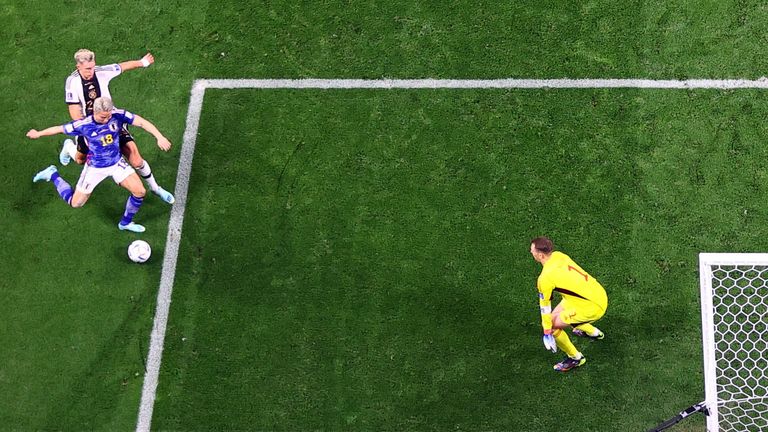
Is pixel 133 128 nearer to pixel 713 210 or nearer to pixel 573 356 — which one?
pixel 573 356

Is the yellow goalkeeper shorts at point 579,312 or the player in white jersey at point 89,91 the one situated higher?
the player in white jersey at point 89,91

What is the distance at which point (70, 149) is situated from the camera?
29.3ft

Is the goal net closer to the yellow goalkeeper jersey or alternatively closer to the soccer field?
the soccer field

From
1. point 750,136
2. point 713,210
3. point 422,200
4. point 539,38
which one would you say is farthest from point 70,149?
point 750,136

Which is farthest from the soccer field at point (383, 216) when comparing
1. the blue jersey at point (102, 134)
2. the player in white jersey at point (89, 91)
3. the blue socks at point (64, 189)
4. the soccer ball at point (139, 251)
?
the blue jersey at point (102, 134)

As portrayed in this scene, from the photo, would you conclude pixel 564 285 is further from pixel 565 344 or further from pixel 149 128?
pixel 149 128

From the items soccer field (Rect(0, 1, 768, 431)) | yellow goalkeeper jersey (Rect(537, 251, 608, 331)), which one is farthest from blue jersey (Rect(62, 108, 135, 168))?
yellow goalkeeper jersey (Rect(537, 251, 608, 331))

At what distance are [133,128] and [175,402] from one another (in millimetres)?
3619

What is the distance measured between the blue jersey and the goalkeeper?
4594 mm

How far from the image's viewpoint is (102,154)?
8164 mm

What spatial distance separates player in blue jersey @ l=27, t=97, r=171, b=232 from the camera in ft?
25.9

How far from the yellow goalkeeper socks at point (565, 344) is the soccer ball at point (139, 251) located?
480 centimetres

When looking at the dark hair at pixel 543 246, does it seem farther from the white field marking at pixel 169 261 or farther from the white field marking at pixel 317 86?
the white field marking at pixel 169 261

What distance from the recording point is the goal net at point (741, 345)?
8055 mm
